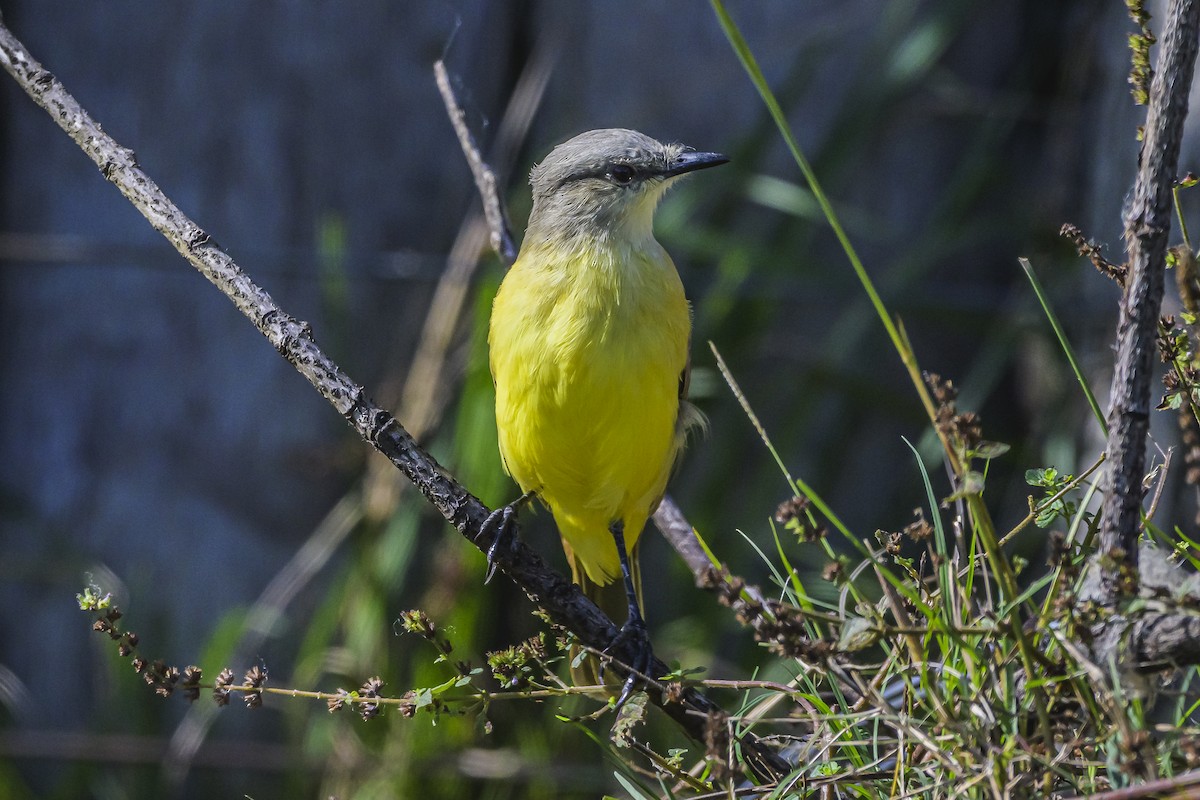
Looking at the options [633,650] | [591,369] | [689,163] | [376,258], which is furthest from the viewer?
[376,258]

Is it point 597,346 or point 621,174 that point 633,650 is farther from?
point 621,174

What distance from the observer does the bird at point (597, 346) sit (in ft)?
8.27

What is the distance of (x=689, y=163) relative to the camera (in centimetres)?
285

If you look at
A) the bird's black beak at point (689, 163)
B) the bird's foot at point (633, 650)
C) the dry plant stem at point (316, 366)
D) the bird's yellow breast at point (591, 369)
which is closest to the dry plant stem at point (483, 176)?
the bird's yellow breast at point (591, 369)

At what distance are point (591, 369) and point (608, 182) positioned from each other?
0.59 meters

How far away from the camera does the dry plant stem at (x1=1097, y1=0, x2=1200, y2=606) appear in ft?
3.40

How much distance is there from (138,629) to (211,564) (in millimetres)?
347

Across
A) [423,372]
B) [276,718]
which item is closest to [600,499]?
[423,372]

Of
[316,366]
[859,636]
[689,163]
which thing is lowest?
[859,636]

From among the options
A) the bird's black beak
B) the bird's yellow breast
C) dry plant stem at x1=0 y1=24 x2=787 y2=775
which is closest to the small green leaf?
dry plant stem at x1=0 y1=24 x2=787 y2=775

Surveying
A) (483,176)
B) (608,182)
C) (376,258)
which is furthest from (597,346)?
(376,258)

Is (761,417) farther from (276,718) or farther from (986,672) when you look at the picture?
(986,672)

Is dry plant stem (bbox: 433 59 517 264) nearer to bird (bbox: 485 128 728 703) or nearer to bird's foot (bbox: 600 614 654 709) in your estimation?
bird (bbox: 485 128 728 703)

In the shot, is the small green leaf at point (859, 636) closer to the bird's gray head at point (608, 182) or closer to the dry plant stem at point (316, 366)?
the dry plant stem at point (316, 366)
